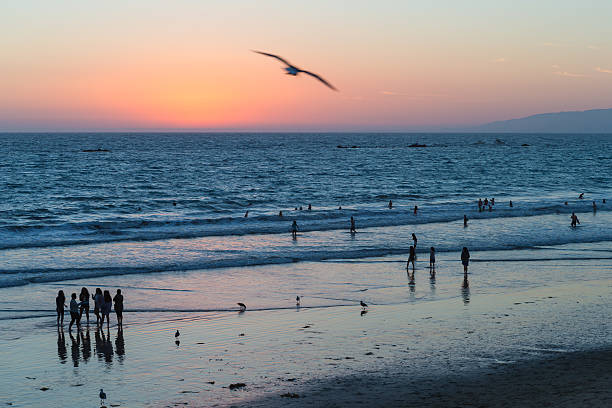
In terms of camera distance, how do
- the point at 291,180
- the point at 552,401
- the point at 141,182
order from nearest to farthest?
the point at 552,401 → the point at 141,182 → the point at 291,180

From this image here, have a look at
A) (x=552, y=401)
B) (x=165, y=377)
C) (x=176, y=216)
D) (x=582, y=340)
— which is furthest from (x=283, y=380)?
(x=176, y=216)

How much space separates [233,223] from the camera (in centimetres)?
4888

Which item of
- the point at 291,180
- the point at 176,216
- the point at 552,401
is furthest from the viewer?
the point at 291,180

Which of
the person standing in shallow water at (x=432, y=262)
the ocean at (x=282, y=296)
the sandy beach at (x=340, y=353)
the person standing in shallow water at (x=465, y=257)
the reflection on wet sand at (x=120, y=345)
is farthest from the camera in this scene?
the person standing in shallow water at (x=432, y=262)

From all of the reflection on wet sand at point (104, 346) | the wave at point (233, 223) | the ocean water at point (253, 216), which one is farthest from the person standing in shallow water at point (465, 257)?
the wave at point (233, 223)

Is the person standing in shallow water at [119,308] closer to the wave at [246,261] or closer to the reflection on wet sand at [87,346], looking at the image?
the reflection on wet sand at [87,346]

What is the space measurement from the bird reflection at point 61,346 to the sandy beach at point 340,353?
0.05m

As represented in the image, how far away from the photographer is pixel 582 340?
1669 cm

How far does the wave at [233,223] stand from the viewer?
40.6 m

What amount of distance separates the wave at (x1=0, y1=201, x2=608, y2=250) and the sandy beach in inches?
684

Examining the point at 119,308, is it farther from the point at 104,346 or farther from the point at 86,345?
the point at 104,346

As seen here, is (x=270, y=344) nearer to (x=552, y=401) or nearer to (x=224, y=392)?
(x=224, y=392)

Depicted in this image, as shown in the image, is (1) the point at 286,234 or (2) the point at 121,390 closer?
(2) the point at 121,390

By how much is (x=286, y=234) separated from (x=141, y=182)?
178 ft
